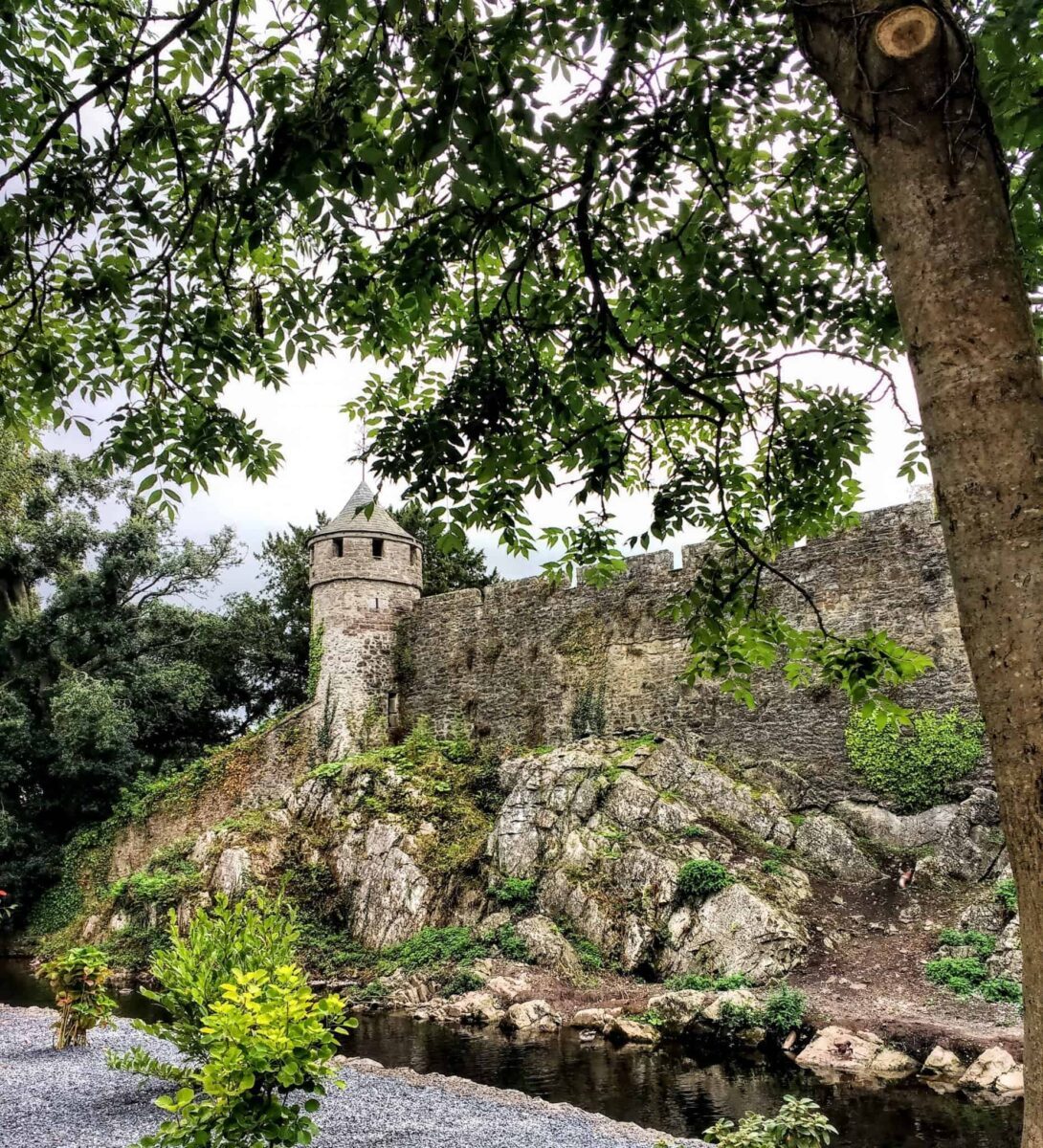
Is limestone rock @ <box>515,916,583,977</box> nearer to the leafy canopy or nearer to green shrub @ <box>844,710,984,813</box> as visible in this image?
green shrub @ <box>844,710,984,813</box>

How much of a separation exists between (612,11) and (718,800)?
13.7 m

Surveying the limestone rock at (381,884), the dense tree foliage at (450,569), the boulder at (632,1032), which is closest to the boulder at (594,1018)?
the boulder at (632,1032)

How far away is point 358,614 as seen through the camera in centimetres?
2156

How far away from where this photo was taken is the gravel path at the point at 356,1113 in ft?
19.2

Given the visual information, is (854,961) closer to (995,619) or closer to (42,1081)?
(42,1081)

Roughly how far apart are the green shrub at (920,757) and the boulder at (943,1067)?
627 centimetres

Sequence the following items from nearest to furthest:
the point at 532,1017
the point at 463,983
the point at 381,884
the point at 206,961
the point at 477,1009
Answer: the point at 206,961 → the point at 532,1017 → the point at 477,1009 → the point at 463,983 → the point at 381,884

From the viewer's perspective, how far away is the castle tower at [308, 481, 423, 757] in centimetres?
2097

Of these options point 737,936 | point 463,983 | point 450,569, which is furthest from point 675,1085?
point 450,569

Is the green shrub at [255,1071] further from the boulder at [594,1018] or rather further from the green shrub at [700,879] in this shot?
the green shrub at [700,879]

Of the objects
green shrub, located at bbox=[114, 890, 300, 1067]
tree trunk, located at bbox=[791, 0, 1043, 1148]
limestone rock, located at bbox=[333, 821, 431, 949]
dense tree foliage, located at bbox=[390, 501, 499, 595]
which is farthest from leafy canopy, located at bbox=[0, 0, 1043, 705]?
dense tree foliage, located at bbox=[390, 501, 499, 595]

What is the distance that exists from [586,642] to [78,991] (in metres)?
12.7

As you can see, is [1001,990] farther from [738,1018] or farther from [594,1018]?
[594,1018]

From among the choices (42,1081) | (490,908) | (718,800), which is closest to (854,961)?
(718,800)
